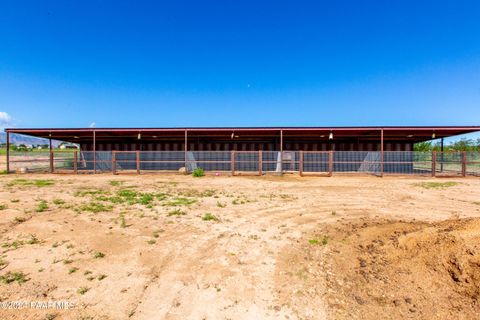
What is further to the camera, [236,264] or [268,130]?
[268,130]

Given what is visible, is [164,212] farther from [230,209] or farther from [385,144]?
[385,144]

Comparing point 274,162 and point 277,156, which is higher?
point 277,156

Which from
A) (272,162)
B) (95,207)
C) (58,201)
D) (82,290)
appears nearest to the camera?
(82,290)

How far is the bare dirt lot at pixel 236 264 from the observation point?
117 inches

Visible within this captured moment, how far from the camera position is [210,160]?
792 inches

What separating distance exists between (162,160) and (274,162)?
895 cm

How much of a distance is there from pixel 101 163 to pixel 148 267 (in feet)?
64.6

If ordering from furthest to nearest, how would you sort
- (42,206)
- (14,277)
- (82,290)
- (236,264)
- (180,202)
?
(180,202), (42,206), (236,264), (14,277), (82,290)

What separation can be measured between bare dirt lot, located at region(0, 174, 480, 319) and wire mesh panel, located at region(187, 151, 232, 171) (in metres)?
12.7

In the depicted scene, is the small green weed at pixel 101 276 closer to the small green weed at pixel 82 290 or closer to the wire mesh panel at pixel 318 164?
the small green weed at pixel 82 290

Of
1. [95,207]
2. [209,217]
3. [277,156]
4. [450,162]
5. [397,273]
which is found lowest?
[397,273]

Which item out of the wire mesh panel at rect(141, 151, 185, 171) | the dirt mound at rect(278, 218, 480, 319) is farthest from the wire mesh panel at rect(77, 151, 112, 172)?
the dirt mound at rect(278, 218, 480, 319)

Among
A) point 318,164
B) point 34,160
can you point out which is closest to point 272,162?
point 318,164

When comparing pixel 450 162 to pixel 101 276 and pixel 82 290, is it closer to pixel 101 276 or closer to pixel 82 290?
pixel 101 276
